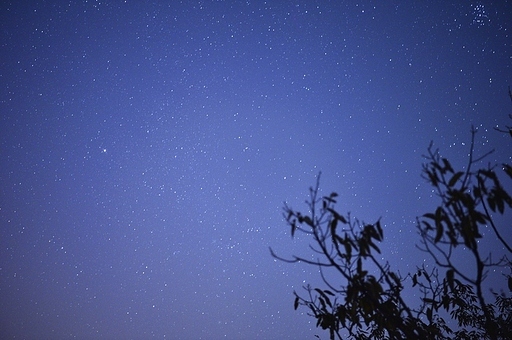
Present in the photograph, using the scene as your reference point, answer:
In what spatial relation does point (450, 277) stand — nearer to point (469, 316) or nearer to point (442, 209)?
point (442, 209)

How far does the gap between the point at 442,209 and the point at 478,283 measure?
0.54 metres

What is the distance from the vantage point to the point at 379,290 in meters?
2.33

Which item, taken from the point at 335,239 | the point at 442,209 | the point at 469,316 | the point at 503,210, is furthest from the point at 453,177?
the point at 469,316

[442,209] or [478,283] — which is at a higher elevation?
[442,209]

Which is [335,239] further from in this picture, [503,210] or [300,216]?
[503,210]

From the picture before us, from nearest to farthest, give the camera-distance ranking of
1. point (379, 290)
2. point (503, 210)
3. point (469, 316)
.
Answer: point (503, 210) < point (379, 290) < point (469, 316)

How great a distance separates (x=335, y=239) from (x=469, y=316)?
16.0 feet

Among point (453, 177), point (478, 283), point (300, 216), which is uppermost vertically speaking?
point (300, 216)

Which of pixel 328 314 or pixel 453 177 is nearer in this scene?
pixel 453 177

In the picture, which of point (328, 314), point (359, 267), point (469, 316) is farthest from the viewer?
point (469, 316)

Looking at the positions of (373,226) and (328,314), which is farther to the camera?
(328,314)

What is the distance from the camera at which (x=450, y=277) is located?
2.22m

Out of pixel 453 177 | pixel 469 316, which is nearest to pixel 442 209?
pixel 453 177

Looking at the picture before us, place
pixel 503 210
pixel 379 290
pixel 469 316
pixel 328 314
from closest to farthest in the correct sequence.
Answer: pixel 503 210
pixel 379 290
pixel 328 314
pixel 469 316
